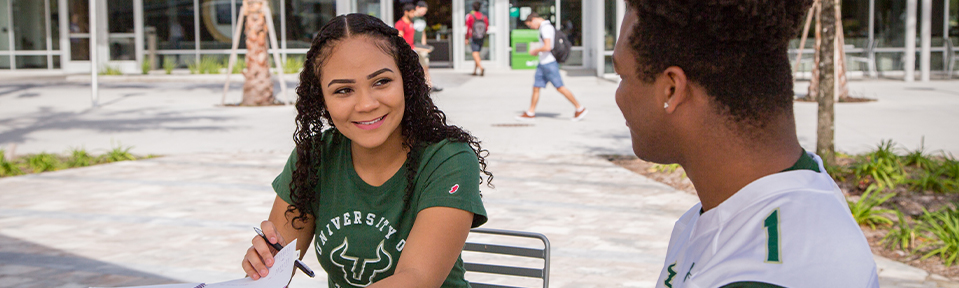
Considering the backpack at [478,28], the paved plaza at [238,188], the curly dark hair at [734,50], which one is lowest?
the paved plaza at [238,188]

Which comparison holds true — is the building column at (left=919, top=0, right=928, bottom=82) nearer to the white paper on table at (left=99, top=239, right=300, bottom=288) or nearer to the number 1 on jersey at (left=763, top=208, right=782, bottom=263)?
the white paper on table at (left=99, top=239, right=300, bottom=288)

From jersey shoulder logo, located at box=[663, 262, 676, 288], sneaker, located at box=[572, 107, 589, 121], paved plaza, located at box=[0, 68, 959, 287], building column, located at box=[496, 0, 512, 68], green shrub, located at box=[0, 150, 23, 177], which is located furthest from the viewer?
building column, located at box=[496, 0, 512, 68]

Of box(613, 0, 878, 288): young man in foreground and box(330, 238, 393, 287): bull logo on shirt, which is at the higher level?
box(613, 0, 878, 288): young man in foreground

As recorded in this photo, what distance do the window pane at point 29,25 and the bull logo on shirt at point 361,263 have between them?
2569 cm

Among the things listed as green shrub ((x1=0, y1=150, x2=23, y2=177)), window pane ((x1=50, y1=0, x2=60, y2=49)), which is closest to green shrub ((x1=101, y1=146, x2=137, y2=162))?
green shrub ((x1=0, y1=150, x2=23, y2=177))

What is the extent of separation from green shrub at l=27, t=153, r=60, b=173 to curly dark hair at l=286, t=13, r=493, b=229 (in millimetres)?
6496

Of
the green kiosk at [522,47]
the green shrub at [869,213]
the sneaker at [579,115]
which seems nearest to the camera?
the green shrub at [869,213]

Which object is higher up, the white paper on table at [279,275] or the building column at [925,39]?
the building column at [925,39]

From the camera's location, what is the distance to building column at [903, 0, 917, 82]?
57.9 ft

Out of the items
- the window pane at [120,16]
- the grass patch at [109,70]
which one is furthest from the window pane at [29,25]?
the grass patch at [109,70]

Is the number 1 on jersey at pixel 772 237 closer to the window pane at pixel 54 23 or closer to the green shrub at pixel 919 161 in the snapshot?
the green shrub at pixel 919 161

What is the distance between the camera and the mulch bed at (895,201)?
Answer: 14.1ft

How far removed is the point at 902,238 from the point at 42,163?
7.19 m

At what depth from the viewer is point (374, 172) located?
2102mm
